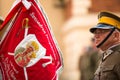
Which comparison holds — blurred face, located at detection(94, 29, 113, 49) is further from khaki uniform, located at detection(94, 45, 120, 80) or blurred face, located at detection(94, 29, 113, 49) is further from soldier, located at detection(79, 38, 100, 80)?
soldier, located at detection(79, 38, 100, 80)

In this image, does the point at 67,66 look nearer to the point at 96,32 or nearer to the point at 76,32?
the point at 76,32

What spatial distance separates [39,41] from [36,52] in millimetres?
104

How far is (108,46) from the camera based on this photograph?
6723 millimetres

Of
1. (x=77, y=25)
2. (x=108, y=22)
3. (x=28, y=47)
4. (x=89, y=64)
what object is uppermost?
(x=77, y=25)

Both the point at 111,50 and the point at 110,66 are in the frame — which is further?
the point at 111,50

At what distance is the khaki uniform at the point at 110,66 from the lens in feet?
21.5

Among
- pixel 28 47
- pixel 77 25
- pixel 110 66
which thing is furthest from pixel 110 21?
pixel 77 25

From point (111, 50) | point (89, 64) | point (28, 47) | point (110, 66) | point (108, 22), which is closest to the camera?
point (28, 47)

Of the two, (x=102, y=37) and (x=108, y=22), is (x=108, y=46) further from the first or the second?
(x=108, y=22)

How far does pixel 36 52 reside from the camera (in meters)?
5.97

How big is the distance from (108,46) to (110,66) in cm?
24

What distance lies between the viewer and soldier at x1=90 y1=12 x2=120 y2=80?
6.56 metres

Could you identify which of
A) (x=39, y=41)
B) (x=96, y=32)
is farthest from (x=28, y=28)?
(x=96, y=32)

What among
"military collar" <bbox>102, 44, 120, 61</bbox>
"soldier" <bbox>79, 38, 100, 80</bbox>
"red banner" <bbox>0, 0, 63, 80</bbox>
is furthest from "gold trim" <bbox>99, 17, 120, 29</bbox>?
"soldier" <bbox>79, 38, 100, 80</bbox>
